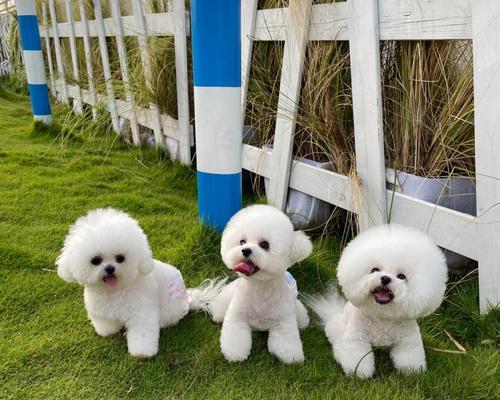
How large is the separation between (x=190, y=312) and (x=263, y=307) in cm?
47

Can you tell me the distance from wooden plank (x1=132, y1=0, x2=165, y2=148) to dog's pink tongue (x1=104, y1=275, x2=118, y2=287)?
246cm

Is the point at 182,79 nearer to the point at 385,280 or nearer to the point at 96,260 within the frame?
the point at 96,260

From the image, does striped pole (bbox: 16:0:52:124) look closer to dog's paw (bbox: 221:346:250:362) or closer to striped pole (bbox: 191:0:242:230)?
striped pole (bbox: 191:0:242:230)

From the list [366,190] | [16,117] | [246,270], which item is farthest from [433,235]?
[16,117]

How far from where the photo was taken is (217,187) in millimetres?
2523

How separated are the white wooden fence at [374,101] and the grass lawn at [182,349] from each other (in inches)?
11.8

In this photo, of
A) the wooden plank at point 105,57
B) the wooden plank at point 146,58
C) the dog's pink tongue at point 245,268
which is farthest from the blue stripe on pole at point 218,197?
the wooden plank at point 105,57

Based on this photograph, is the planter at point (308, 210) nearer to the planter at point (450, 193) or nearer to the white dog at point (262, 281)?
the planter at point (450, 193)

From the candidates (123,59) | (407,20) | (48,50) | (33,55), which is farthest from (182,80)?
(48,50)

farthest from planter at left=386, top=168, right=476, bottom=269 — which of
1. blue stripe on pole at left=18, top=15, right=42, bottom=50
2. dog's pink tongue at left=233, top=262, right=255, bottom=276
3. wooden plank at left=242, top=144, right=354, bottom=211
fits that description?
blue stripe on pole at left=18, top=15, right=42, bottom=50

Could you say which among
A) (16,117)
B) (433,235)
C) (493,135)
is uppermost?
(493,135)

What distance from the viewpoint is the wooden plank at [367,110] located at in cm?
226

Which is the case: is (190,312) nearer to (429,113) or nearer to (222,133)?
(222,133)

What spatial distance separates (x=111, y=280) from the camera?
182cm
